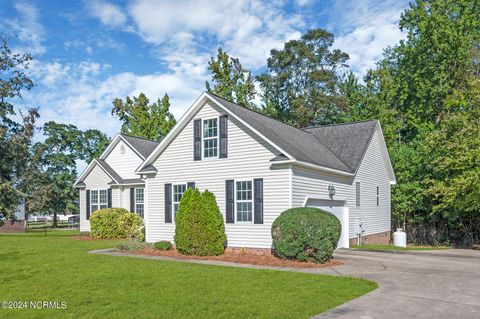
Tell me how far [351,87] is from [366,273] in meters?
29.4

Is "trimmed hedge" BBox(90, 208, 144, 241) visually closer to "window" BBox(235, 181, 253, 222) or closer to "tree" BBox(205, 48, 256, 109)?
"window" BBox(235, 181, 253, 222)

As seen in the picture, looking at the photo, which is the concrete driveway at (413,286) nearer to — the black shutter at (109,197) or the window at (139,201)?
the window at (139,201)

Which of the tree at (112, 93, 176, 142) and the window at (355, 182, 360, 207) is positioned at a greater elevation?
the tree at (112, 93, 176, 142)

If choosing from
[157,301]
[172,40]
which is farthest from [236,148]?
[157,301]

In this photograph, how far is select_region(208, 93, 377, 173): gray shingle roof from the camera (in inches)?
670

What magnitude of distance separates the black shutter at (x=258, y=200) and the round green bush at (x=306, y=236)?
2.06m

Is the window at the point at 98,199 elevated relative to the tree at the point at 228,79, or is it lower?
lower

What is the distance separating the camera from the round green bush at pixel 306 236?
45.0ft

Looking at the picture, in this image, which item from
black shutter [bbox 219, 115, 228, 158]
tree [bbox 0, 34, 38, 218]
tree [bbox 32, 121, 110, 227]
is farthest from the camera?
tree [bbox 32, 121, 110, 227]

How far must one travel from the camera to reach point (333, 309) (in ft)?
25.5

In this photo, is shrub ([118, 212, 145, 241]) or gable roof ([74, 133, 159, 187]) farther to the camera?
gable roof ([74, 133, 159, 187])

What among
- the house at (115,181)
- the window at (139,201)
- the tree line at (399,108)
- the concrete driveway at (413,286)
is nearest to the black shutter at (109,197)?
the house at (115,181)

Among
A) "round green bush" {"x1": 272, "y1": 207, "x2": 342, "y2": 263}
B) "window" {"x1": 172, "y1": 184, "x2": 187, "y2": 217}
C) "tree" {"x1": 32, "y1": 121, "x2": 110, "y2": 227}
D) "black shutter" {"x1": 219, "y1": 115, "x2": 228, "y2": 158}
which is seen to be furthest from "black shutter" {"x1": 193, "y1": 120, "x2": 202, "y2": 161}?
"tree" {"x1": 32, "y1": 121, "x2": 110, "y2": 227}

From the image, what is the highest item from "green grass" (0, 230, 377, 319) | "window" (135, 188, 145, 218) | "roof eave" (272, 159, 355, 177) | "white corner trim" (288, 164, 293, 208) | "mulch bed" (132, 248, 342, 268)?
"roof eave" (272, 159, 355, 177)
